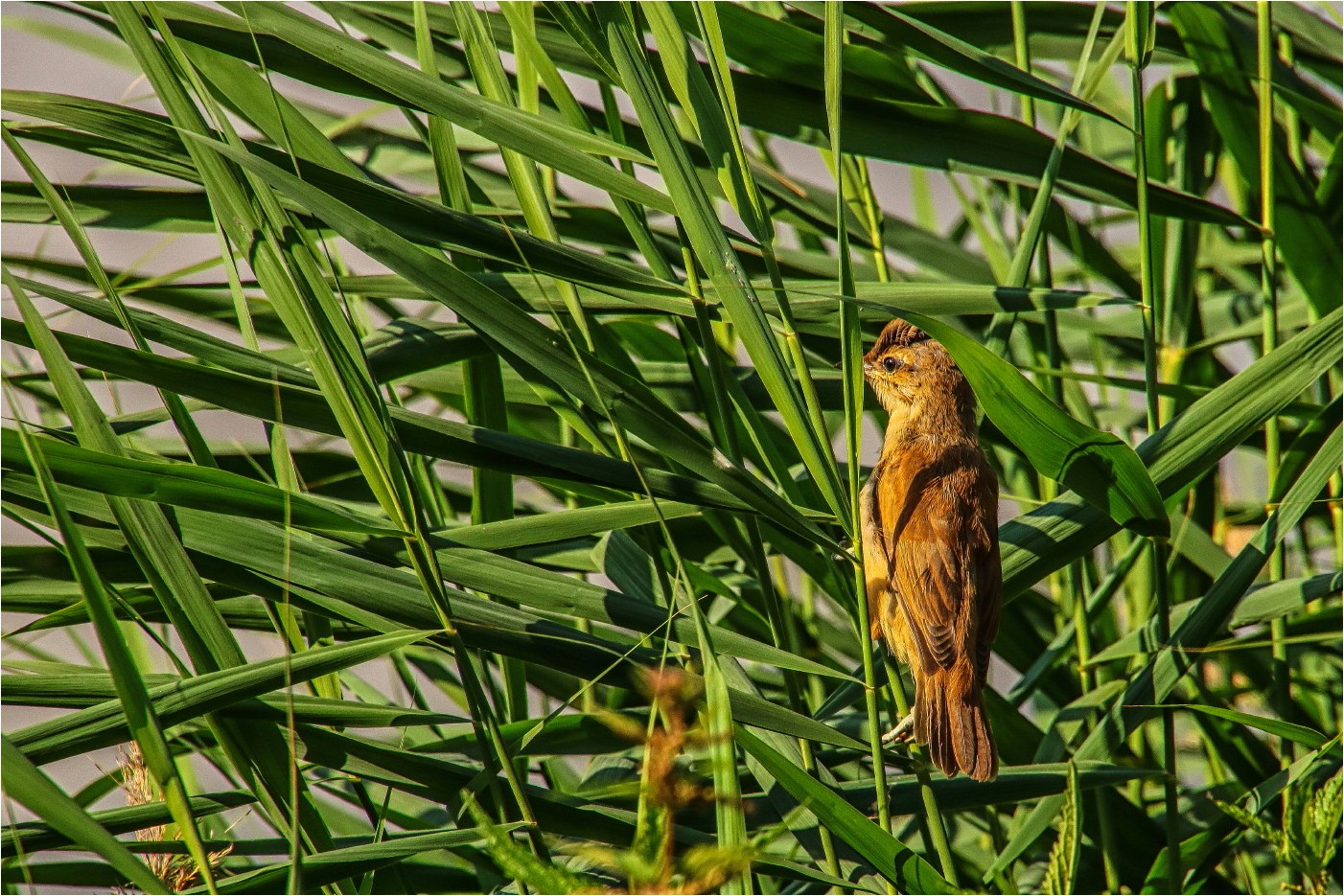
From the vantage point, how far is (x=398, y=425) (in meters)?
1.20

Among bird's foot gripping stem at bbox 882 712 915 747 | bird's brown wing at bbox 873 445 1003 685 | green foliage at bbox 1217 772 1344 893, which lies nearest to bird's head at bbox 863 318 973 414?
bird's brown wing at bbox 873 445 1003 685

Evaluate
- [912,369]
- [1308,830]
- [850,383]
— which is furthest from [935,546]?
[1308,830]

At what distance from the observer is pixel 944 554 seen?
1.72 meters

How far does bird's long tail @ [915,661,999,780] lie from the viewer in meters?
1.49

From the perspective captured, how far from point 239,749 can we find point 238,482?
1.16 ft

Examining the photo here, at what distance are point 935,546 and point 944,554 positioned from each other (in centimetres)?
3

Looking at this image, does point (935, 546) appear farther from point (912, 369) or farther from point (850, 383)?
point (850, 383)

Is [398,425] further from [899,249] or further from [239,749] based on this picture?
[899,249]

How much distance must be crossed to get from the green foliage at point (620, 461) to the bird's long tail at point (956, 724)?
45 millimetres

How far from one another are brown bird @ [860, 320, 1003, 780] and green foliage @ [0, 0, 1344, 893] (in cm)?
7

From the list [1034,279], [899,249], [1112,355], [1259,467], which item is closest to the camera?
[1034,279]

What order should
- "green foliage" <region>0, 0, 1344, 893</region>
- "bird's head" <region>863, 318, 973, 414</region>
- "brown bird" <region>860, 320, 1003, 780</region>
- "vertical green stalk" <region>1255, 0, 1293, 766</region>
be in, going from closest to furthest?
"green foliage" <region>0, 0, 1344, 893</region> → "brown bird" <region>860, 320, 1003, 780</region> → "vertical green stalk" <region>1255, 0, 1293, 766</region> → "bird's head" <region>863, 318, 973, 414</region>

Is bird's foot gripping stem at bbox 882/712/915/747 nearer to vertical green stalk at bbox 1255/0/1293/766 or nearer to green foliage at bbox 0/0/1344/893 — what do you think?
green foliage at bbox 0/0/1344/893

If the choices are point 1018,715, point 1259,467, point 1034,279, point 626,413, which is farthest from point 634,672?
point 1259,467
